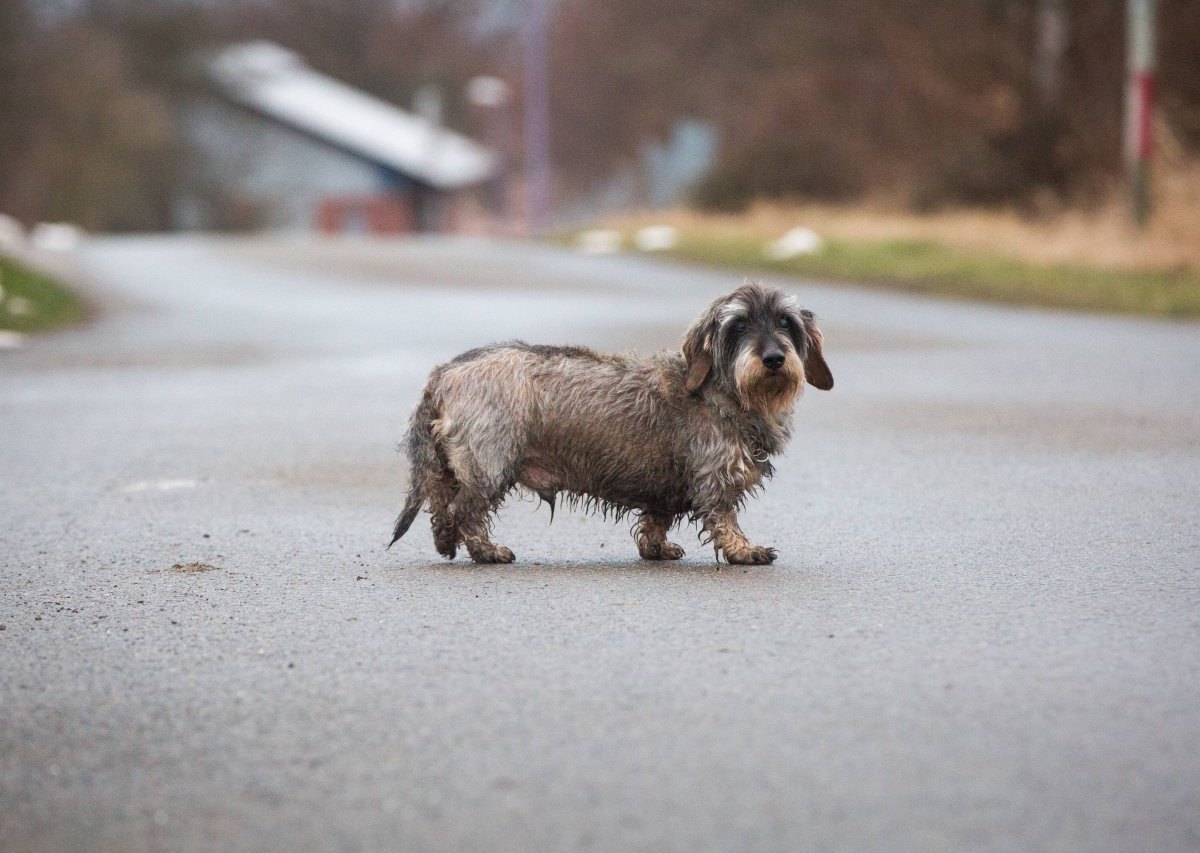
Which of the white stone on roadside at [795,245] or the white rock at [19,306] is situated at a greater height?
the white stone on roadside at [795,245]

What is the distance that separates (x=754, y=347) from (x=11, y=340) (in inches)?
538

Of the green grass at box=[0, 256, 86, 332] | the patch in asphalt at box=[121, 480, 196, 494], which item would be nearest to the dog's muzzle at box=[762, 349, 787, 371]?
the patch in asphalt at box=[121, 480, 196, 494]

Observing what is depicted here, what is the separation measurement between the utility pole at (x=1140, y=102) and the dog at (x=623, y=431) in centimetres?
1882

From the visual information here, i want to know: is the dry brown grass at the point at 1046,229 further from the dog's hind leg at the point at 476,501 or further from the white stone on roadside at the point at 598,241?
the dog's hind leg at the point at 476,501

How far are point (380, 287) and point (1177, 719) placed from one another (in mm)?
23718

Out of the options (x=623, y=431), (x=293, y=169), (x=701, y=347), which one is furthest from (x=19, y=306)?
(x=293, y=169)

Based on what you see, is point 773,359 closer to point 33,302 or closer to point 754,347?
point 754,347

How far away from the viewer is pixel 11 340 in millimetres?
19906

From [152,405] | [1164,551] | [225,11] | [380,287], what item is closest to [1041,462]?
[1164,551]

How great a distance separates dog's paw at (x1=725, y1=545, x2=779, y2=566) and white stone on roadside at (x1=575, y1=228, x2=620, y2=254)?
30292 mm

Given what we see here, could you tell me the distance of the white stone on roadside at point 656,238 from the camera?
121ft

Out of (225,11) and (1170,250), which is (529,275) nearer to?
(1170,250)

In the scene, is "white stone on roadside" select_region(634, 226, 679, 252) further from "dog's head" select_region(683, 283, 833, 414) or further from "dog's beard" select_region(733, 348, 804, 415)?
"dog's beard" select_region(733, 348, 804, 415)

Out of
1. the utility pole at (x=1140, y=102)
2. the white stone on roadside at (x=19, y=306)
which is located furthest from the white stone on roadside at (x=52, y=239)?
the utility pole at (x=1140, y=102)
